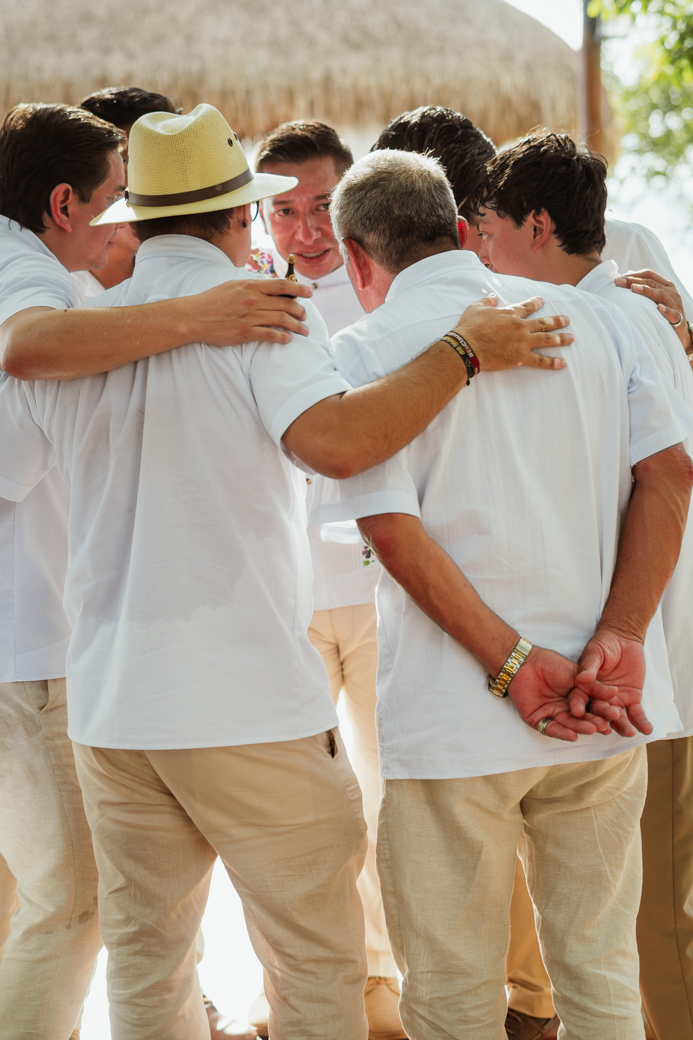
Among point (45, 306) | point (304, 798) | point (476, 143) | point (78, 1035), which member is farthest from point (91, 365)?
point (78, 1035)

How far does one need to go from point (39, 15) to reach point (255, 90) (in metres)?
1.29

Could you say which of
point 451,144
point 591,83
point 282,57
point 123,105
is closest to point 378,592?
point 451,144

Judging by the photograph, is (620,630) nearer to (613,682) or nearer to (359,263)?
(613,682)

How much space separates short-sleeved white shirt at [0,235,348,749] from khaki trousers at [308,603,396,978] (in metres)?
0.95

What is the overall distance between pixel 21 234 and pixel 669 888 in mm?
2215

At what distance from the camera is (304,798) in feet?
5.69

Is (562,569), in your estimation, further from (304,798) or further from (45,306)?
(45,306)

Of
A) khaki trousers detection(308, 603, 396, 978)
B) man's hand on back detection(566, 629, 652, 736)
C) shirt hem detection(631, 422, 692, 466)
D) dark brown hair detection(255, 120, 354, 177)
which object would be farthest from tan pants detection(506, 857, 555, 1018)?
dark brown hair detection(255, 120, 354, 177)

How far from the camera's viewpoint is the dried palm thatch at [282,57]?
17.4 ft

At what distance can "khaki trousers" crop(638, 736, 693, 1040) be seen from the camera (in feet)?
7.18

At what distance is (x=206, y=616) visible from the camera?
1673 millimetres

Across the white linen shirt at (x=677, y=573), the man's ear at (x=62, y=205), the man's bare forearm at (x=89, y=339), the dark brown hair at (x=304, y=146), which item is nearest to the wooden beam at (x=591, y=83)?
the dark brown hair at (x=304, y=146)

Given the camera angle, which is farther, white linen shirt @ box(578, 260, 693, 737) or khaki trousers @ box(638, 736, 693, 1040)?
khaki trousers @ box(638, 736, 693, 1040)

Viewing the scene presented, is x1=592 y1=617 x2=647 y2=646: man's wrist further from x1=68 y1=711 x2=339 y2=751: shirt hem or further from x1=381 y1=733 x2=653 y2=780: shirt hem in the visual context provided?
x1=68 y1=711 x2=339 y2=751: shirt hem
